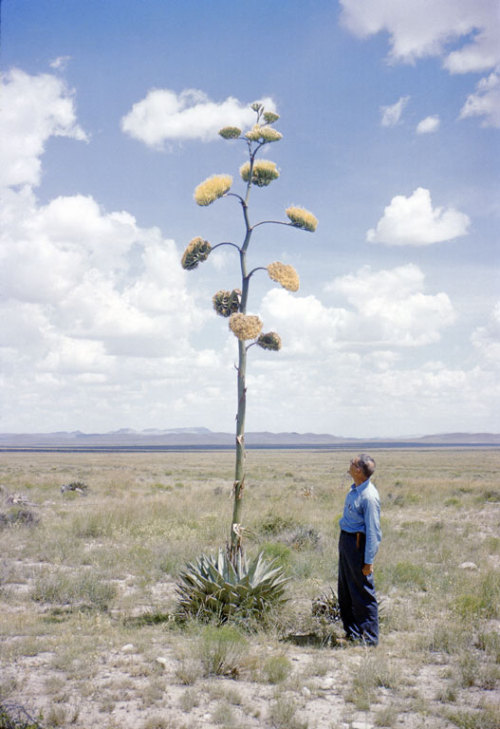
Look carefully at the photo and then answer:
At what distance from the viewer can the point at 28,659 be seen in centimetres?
559

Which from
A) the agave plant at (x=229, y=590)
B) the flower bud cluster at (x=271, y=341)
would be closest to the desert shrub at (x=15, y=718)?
the agave plant at (x=229, y=590)

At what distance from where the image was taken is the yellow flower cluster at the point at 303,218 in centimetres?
635

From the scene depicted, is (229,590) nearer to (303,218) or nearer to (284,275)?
(284,275)

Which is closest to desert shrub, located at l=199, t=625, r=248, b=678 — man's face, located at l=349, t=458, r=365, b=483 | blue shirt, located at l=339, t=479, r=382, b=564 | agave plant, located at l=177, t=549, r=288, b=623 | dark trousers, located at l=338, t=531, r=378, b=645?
agave plant, located at l=177, t=549, r=288, b=623

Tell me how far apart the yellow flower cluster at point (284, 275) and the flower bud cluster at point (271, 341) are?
0.57m

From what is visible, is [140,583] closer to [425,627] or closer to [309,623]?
[309,623]

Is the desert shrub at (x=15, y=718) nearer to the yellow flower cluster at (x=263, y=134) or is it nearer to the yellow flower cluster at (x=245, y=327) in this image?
the yellow flower cluster at (x=245, y=327)

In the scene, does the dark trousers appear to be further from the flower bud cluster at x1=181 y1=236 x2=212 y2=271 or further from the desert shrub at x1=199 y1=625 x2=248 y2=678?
the flower bud cluster at x1=181 y1=236 x2=212 y2=271

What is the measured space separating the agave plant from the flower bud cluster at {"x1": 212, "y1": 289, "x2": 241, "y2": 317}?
280 centimetres

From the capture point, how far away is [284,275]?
608cm

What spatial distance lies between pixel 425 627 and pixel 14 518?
35.9 feet

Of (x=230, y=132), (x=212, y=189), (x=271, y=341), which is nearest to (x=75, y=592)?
(x=271, y=341)

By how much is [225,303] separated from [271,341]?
0.73 metres

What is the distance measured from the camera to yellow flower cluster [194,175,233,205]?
6262 mm
